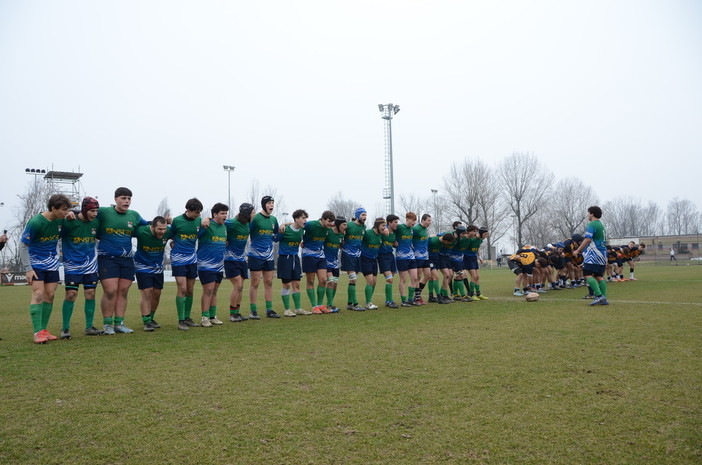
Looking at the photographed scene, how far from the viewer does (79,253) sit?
7.42 metres

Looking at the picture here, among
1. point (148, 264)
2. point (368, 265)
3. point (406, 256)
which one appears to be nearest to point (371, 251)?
point (368, 265)

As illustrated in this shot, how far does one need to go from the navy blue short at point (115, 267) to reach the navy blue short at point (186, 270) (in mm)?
716

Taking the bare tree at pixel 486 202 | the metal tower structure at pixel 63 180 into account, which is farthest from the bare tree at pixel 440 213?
the metal tower structure at pixel 63 180

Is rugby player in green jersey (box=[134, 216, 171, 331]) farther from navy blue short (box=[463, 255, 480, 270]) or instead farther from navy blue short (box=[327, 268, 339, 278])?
navy blue short (box=[463, 255, 480, 270])

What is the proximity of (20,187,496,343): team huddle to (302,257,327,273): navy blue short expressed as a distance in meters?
0.02

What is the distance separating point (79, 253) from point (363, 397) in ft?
18.4

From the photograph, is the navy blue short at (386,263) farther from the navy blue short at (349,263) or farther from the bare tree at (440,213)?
the bare tree at (440,213)

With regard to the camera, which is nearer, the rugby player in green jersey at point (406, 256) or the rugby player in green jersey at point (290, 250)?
the rugby player in green jersey at point (290, 250)

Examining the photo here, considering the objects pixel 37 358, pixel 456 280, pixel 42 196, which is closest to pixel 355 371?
pixel 37 358

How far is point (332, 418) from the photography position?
346 cm

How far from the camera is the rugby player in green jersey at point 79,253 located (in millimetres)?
7297

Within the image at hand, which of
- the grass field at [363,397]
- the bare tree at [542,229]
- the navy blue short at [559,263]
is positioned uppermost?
the bare tree at [542,229]

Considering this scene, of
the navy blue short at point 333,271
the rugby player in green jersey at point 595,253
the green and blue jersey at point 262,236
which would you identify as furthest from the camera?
the navy blue short at point 333,271

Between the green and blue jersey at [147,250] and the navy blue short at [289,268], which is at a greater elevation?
the green and blue jersey at [147,250]
